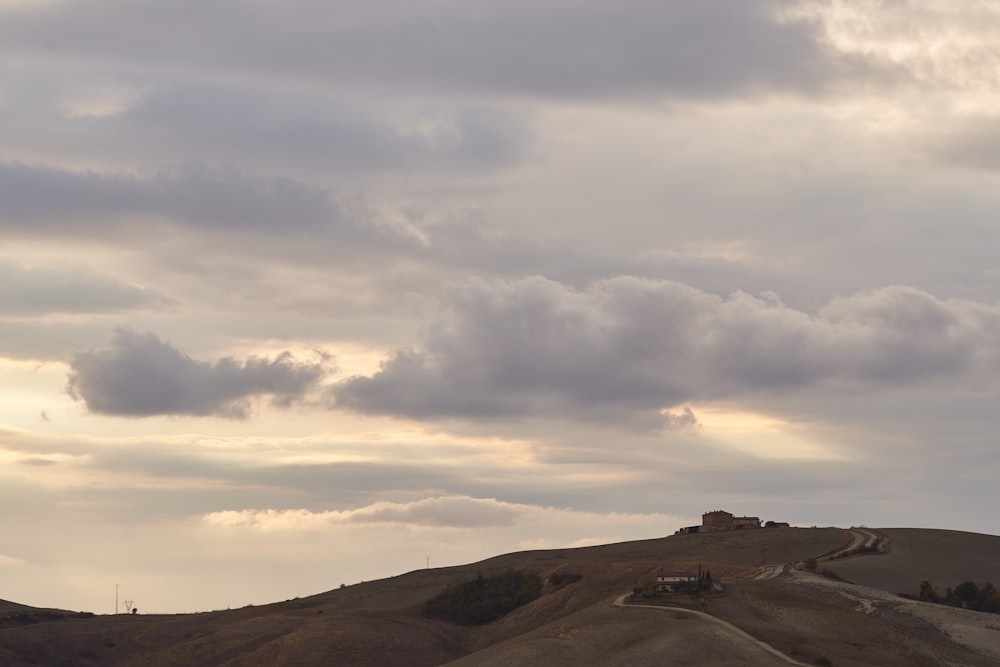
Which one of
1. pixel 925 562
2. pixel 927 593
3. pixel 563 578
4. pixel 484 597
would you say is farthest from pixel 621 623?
pixel 925 562

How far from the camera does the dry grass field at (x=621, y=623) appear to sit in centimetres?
9112

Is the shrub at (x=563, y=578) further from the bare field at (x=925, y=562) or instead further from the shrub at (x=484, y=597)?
the bare field at (x=925, y=562)

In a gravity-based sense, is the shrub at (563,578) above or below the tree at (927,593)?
above

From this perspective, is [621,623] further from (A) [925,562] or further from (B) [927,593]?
(A) [925,562]

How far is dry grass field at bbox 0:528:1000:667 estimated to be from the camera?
91.1m

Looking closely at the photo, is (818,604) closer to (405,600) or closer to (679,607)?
(679,607)

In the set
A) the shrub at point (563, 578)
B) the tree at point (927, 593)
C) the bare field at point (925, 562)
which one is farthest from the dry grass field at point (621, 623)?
the tree at point (927, 593)

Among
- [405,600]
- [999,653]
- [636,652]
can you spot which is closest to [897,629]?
[999,653]

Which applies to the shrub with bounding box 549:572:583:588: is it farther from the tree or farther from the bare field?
the tree

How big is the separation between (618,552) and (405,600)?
3473 centimetres

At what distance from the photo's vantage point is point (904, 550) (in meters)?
167

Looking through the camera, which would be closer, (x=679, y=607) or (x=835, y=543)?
(x=679, y=607)

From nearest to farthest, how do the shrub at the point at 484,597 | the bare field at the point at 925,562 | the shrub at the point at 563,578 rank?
the bare field at the point at 925,562 < the shrub at the point at 563,578 < the shrub at the point at 484,597

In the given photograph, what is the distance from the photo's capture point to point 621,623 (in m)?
96.8
